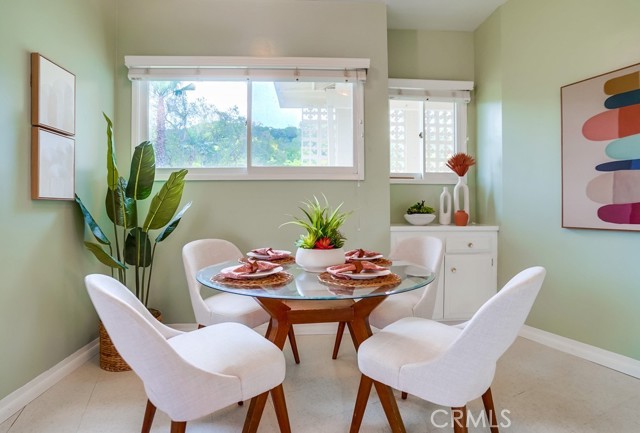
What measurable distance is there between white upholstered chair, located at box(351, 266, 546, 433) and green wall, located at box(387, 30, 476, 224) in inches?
77.0

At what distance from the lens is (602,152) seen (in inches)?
83.4

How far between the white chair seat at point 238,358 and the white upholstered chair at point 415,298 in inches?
32.1

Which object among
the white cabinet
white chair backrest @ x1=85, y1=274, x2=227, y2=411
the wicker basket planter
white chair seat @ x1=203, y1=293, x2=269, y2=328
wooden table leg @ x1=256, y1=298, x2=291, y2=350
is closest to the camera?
white chair backrest @ x1=85, y1=274, x2=227, y2=411

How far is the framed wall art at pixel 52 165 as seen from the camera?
1808mm

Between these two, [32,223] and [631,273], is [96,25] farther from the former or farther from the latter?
[631,273]

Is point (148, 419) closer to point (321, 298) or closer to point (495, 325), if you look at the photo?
point (321, 298)

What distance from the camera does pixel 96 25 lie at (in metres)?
2.41

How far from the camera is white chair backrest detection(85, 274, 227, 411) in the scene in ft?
2.98

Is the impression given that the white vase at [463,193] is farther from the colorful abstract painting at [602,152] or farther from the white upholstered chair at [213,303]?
the white upholstered chair at [213,303]

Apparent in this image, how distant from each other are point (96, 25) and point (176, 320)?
239 centimetres

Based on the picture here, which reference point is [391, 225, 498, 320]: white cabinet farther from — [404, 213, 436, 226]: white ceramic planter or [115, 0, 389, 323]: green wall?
[115, 0, 389, 323]: green wall

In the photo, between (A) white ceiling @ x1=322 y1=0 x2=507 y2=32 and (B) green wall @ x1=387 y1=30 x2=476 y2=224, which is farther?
(B) green wall @ x1=387 y1=30 x2=476 y2=224

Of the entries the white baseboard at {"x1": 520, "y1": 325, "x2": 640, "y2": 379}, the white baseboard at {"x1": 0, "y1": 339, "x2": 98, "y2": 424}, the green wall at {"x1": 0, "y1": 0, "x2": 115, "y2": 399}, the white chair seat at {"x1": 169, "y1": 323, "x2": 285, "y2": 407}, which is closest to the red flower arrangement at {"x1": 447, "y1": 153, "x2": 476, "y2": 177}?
the white baseboard at {"x1": 520, "y1": 325, "x2": 640, "y2": 379}

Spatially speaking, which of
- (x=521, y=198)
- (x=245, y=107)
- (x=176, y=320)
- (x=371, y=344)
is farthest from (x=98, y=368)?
(x=521, y=198)
